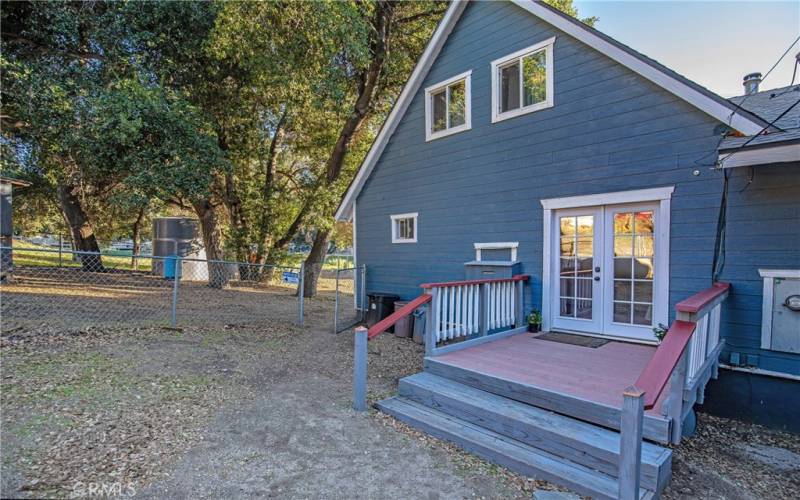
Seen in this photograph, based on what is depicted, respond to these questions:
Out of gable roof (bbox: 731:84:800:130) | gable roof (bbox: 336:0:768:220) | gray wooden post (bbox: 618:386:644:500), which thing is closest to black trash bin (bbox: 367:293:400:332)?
gable roof (bbox: 336:0:768:220)

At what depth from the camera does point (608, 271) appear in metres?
5.26

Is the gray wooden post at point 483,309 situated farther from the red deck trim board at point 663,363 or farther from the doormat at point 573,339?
the red deck trim board at point 663,363

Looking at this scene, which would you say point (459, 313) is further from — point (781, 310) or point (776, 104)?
point (776, 104)

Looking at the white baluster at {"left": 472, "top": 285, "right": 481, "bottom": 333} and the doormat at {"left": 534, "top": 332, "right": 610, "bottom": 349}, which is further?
the white baluster at {"left": 472, "top": 285, "right": 481, "bottom": 333}

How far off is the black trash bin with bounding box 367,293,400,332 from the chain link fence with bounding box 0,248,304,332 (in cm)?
147

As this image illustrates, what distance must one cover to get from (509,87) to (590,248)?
291cm

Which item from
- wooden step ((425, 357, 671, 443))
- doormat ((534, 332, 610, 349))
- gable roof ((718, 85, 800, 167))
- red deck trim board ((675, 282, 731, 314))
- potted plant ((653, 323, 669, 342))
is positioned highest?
gable roof ((718, 85, 800, 167))

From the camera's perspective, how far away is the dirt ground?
101 inches

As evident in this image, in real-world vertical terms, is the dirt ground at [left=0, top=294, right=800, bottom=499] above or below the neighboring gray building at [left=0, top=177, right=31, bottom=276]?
below

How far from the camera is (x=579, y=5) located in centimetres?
1151

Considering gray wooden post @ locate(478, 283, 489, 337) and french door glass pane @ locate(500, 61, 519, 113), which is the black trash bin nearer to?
gray wooden post @ locate(478, 283, 489, 337)

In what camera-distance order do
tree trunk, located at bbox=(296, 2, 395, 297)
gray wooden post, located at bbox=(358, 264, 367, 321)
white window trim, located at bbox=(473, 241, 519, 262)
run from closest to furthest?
white window trim, located at bbox=(473, 241, 519, 262)
gray wooden post, located at bbox=(358, 264, 367, 321)
tree trunk, located at bbox=(296, 2, 395, 297)

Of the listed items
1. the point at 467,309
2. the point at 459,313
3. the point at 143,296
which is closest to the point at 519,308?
the point at 467,309

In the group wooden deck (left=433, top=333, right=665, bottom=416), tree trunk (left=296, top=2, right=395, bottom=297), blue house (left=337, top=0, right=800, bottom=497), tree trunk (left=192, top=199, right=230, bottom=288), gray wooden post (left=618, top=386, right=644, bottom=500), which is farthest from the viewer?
tree trunk (left=192, top=199, right=230, bottom=288)
